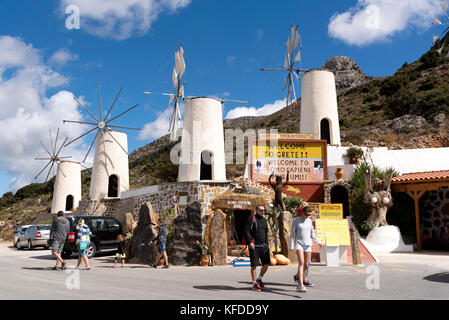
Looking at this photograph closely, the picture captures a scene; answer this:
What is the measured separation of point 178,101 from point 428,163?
14.2m

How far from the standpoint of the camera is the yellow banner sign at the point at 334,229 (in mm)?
10945

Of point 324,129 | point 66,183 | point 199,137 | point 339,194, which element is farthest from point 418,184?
point 66,183

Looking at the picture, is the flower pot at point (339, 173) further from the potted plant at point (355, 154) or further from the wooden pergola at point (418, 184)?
the wooden pergola at point (418, 184)

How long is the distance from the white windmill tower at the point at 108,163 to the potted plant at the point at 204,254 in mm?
14886

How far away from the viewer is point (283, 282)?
7840 mm

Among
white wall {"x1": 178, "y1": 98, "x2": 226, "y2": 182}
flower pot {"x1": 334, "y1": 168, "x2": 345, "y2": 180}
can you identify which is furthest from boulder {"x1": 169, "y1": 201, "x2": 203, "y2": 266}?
flower pot {"x1": 334, "y1": 168, "x2": 345, "y2": 180}

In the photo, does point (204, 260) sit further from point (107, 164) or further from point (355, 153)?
point (107, 164)

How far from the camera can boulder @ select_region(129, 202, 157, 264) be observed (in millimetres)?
11820

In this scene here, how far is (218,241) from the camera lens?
37.5ft

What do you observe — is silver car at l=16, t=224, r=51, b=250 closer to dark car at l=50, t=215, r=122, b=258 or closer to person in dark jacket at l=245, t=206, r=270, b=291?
dark car at l=50, t=215, r=122, b=258
